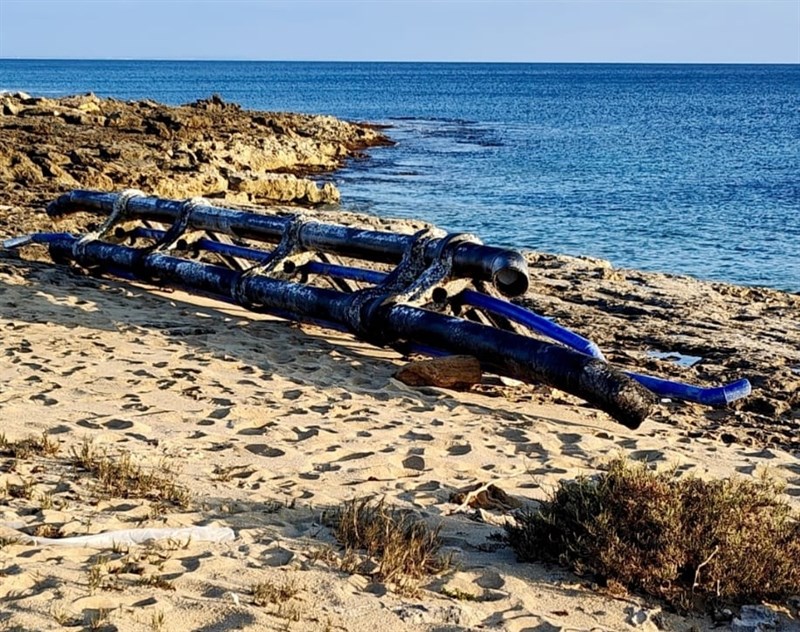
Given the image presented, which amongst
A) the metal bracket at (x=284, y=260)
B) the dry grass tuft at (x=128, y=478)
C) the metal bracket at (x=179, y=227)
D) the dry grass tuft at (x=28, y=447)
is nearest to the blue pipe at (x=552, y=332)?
the metal bracket at (x=284, y=260)

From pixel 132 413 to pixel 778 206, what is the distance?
2386cm

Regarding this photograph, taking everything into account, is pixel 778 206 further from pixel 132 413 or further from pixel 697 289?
pixel 132 413

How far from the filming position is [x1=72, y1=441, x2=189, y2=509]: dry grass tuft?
495cm

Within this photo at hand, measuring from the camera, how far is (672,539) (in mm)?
4316

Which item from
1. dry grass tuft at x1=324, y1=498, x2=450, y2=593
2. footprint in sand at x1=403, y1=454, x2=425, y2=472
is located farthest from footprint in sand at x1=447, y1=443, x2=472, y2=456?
dry grass tuft at x1=324, y1=498, x2=450, y2=593

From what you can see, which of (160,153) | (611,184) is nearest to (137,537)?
(160,153)

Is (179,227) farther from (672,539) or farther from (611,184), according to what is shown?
(611,184)

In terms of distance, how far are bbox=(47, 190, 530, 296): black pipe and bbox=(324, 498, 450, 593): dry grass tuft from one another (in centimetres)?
378

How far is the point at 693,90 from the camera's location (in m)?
116

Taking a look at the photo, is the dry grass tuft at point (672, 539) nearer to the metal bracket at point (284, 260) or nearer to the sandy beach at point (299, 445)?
the sandy beach at point (299, 445)

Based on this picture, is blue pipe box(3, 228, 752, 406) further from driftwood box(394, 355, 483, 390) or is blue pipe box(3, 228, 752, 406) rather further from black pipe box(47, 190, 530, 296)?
driftwood box(394, 355, 483, 390)

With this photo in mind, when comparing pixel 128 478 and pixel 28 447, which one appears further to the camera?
pixel 28 447

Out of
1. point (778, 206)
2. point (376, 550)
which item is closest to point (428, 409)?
point (376, 550)

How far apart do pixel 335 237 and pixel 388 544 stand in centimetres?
547
